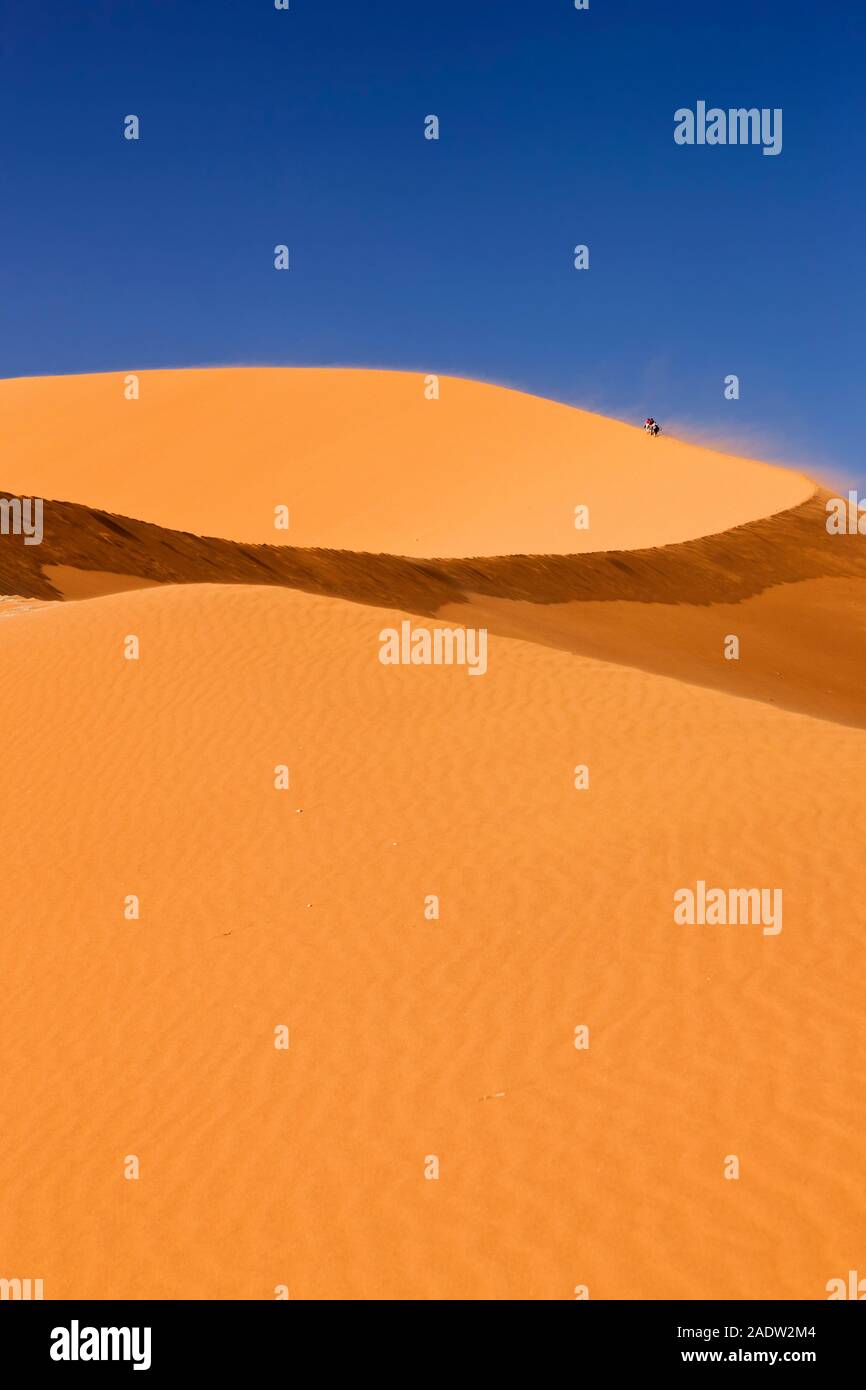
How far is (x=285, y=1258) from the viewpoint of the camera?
229 inches

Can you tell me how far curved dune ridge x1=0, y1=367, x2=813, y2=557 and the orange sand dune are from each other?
848 inches

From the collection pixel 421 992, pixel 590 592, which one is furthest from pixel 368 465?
pixel 421 992

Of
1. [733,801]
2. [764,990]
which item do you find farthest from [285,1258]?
[733,801]

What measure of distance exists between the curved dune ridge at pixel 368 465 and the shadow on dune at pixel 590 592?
377cm

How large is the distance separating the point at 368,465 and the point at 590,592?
27385 mm

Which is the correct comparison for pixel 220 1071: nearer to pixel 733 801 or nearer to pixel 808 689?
pixel 733 801

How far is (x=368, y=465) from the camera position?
52.0m

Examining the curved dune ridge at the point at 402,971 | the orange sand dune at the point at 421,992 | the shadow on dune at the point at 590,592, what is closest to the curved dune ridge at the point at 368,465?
the shadow on dune at the point at 590,592

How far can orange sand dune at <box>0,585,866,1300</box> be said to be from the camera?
5.84m

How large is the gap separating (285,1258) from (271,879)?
3741mm

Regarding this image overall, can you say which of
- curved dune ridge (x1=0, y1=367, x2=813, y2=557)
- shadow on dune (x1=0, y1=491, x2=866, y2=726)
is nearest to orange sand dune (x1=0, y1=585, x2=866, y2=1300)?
shadow on dune (x1=0, y1=491, x2=866, y2=726)

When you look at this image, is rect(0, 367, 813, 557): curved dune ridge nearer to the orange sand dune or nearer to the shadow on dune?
the shadow on dune

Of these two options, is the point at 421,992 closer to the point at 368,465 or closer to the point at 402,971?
the point at 402,971
